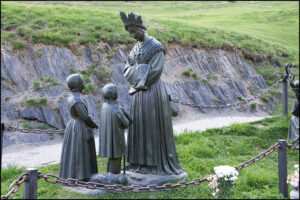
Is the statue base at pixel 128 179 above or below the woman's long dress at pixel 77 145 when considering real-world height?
below

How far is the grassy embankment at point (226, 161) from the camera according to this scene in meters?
4.76

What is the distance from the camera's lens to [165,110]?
4918mm

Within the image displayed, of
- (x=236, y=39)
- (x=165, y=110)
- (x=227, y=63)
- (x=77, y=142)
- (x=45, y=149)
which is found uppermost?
(x=236, y=39)

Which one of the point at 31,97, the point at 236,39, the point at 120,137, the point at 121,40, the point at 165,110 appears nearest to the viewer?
the point at 120,137

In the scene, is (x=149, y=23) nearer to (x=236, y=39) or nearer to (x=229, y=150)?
(x=236, y=39)

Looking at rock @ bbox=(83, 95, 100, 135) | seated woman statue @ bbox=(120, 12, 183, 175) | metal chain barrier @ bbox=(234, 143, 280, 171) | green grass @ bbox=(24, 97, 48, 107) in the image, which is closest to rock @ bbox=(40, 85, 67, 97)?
green grass @ bbox=(24, 97, 48, 107)

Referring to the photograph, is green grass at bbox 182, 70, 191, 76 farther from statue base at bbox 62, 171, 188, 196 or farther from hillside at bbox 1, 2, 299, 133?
statue base at bbox 62, 171, 188, 196

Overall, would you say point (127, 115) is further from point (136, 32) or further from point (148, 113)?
point (136, 32)

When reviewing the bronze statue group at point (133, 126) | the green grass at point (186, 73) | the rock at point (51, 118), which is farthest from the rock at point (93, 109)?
the bronze statue group at point (133, 126)

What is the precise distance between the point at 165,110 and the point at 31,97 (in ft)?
21.5

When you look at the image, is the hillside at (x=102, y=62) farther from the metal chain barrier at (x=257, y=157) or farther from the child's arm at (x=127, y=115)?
the metal chain barrier at (x=257, y=157)

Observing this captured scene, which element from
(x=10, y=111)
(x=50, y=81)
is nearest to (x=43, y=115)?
(x=10, y=111)

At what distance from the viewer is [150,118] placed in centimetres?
480

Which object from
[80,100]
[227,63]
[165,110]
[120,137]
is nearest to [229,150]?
[165,110]
